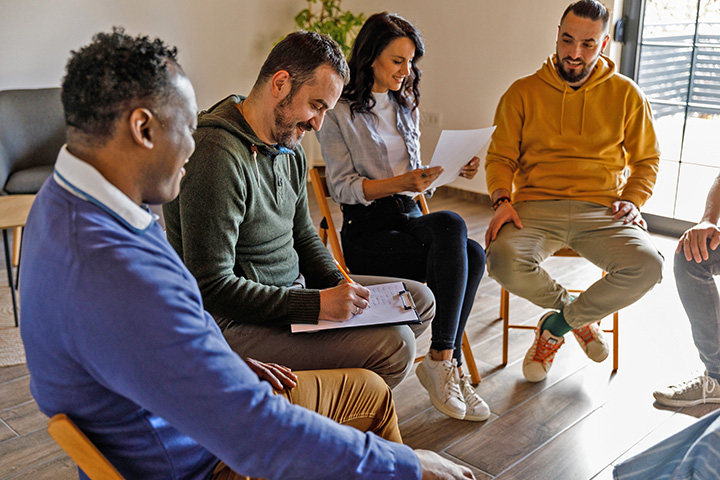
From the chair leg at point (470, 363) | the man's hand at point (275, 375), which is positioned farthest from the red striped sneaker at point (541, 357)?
the man's hand at point (275, 375)

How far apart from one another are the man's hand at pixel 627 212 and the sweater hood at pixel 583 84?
0.31m

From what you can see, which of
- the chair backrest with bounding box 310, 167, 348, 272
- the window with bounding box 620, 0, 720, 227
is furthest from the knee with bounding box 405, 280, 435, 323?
the window with bounding box 620, 0, 720, 227

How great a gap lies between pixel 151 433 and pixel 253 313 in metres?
0.62

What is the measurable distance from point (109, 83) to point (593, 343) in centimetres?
196

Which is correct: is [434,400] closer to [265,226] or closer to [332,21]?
[265,226]

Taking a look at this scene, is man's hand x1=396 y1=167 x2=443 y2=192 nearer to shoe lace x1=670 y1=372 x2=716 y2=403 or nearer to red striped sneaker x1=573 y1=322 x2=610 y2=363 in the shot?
red striped sneaker x1=573 y1=322 x2=610 y2=363

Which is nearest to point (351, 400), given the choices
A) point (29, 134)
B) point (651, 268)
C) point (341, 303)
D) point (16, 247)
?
point (341, 303)

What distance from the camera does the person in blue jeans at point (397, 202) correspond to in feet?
6.88

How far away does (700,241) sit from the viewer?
2.12 metres

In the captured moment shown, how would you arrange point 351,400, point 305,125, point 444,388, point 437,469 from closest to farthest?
point 437,469, point 351,400, point 305,125, point 444,388

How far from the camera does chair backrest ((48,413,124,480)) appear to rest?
0.81m

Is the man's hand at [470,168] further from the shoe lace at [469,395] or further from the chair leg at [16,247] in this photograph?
the chair leg at [16,247]

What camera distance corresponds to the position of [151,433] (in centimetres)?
96

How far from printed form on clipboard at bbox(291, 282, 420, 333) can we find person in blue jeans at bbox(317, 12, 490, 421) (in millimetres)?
304
